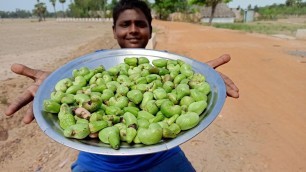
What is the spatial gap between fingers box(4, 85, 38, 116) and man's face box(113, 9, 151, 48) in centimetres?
82

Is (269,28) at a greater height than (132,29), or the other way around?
(132,29)

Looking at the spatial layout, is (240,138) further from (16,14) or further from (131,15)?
(16,14)

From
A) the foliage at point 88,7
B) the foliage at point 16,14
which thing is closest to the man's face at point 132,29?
the foliage at point 88,7

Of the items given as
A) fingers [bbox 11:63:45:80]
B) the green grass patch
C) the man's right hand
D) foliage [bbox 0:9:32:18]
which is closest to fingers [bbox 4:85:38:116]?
the man's right hand

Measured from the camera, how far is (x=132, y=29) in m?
2.24

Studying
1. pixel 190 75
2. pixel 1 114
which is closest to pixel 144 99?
pixel 190 75

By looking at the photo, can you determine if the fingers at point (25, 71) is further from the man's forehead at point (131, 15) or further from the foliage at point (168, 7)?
the foliage at point (168, 7)

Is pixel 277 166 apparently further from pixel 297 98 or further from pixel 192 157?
pixel 297 98

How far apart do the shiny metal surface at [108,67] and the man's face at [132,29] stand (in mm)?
201

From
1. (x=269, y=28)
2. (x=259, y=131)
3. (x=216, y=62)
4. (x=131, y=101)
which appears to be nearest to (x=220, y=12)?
(x=269, y=28)

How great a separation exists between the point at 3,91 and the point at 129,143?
6016 mm

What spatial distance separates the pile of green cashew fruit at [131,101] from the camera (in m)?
1.38

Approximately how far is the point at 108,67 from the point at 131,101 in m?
0.48

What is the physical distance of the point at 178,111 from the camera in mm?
1557
